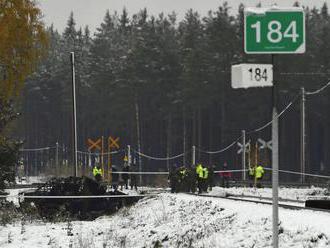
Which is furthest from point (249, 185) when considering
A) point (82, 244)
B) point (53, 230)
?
point (82, 244)

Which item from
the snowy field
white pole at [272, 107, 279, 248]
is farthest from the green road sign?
the snowy field

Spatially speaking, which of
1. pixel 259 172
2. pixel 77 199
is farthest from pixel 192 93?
pixel 77 199

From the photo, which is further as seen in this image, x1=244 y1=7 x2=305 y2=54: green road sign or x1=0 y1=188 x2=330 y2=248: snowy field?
x1=0 y1=188 x2=330 y2=248: snowy field

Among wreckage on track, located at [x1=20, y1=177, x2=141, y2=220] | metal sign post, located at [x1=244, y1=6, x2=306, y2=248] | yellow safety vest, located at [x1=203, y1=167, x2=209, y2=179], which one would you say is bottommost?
wreckage on track, located at [x1=20, y1=177, x2=141, y2=220]

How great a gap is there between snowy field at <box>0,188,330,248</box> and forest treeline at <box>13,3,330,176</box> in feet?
176

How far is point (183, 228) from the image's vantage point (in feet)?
62.0

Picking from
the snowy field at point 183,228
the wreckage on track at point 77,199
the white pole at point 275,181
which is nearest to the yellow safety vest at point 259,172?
the wreckage on track at point 77,199

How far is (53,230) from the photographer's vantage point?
22406 millimetres

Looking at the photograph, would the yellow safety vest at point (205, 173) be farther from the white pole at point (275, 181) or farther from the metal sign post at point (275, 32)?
the metal sign post at point (275, 32)

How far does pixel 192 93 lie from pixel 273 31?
75013 mm

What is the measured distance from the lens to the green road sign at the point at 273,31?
9758mm

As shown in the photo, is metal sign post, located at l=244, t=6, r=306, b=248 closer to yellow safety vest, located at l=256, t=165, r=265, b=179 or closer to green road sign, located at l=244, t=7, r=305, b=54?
green road sign, located at l=244, t=7, r=305, b=54

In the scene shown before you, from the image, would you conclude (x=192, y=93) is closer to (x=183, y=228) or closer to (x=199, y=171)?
(x=199, y=171)

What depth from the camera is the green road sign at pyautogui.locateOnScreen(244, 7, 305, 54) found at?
9.76 metres
